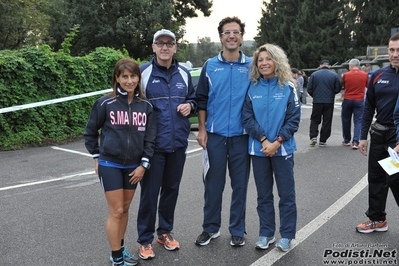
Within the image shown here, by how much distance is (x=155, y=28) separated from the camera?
83.8ft

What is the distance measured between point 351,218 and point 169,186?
223 centimetres

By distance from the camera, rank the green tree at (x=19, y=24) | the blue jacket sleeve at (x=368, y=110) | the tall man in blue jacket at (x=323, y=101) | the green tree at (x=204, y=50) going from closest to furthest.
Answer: the blue jacket sleeve at (x=368, y=110) < the tall man in blue jacket at (x=323, y=101) < the green tree at (x=19, y=24) < the green tree at (x=204, y=50)

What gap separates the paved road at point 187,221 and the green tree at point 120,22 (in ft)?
62.4

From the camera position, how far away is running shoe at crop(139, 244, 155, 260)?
143 inches

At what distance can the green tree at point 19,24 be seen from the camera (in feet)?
65.1

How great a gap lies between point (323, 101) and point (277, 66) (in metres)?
6.13

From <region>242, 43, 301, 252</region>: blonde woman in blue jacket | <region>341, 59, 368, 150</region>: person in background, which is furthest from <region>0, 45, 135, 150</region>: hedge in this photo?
<region>242, 43, 301, 252</region>: blonde woman in blue jacket

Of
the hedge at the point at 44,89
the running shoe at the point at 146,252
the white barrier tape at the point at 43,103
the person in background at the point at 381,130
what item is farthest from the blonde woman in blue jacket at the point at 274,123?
the hedge at the point at 44,89

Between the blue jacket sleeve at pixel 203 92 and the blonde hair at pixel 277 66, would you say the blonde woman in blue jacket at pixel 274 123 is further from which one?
the blue jacket sleeve at pixel 203 92

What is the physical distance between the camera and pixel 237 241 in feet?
12.8

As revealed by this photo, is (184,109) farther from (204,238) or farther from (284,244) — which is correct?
(284,244)

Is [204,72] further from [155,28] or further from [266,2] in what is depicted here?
[266,2]

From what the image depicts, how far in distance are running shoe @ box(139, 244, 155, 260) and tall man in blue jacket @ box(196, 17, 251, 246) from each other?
507 millimetres

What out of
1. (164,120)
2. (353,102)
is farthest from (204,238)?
(353,102)
